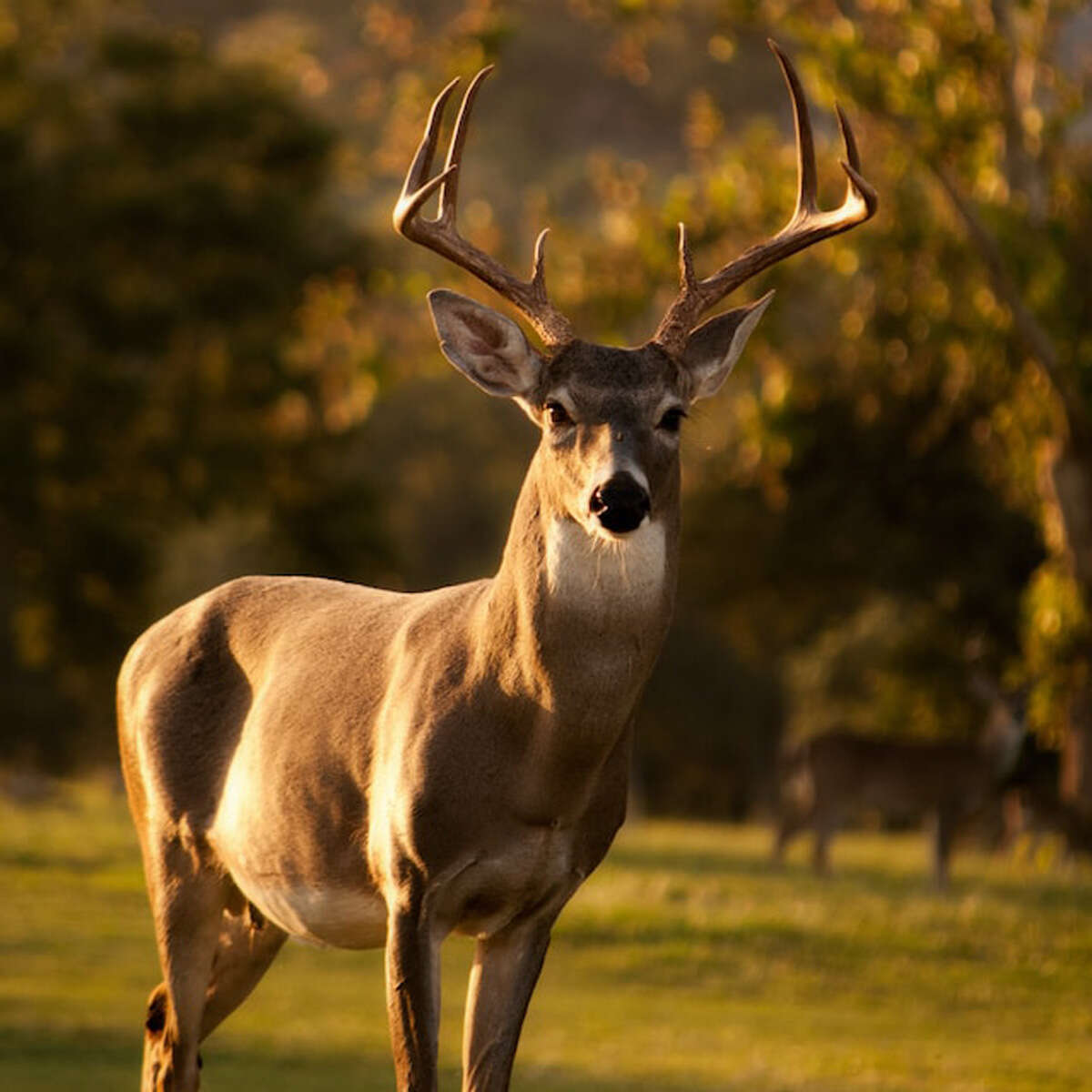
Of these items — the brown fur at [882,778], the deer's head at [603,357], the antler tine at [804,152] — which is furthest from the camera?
the brown fur at [882,778]

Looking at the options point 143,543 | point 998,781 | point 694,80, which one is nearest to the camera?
point 998,781

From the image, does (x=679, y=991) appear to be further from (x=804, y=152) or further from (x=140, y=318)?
(x=140, y=318)

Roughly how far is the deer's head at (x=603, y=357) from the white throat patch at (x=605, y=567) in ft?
0.18

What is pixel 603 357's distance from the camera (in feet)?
23.0

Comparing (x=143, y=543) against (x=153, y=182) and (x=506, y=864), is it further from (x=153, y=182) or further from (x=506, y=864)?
(x=506, y=864)

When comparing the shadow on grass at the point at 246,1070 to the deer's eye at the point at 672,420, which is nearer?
the deer's eye at the point at 672,420

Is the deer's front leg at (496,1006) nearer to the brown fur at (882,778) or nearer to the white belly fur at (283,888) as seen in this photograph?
the white belly fur at (283,888)

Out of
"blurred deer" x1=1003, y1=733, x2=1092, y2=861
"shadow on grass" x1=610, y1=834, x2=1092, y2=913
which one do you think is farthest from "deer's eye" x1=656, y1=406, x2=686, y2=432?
"blurred deer" x1=1003, y1=733, x2=1092, y2=861

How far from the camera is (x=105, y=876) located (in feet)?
65.1

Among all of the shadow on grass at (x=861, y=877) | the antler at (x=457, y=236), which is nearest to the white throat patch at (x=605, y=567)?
the antler at (x=457, y=236)

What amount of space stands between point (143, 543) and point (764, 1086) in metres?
17.8

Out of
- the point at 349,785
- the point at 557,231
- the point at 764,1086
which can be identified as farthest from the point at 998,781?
the point at 349,785

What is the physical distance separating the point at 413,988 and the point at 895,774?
56.1ft

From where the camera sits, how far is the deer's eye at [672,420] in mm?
6988
